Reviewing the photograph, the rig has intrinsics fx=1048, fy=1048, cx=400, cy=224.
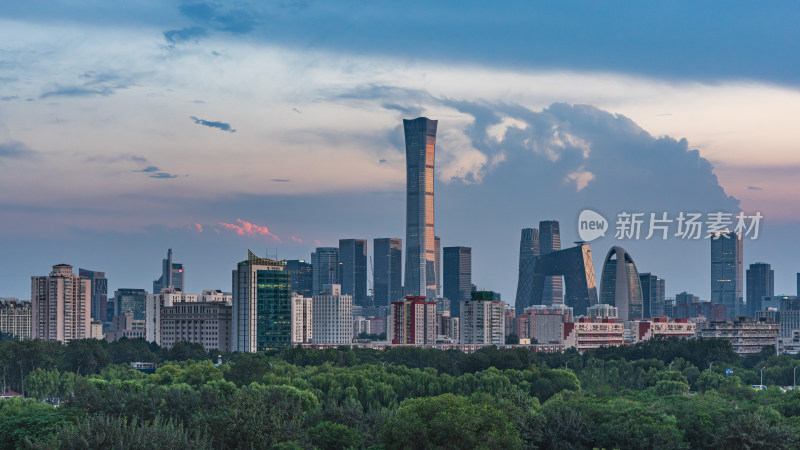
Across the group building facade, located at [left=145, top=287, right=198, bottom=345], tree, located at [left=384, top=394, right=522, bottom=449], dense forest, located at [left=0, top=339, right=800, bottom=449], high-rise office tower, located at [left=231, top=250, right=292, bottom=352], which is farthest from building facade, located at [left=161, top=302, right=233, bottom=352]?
tree, located at [left=384, top=394, right=522, bottom=449]

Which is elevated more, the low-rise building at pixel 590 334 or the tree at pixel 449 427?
the tree at pixel 449 427

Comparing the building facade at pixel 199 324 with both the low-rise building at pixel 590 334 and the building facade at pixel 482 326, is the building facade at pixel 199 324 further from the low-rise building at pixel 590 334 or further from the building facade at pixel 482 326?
the low-rise building at pixel 590 334

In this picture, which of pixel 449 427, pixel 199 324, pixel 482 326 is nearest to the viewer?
pixel 449 427

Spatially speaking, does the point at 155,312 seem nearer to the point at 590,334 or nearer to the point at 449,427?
the point at 590,334

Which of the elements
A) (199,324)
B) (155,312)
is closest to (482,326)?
(199,324)

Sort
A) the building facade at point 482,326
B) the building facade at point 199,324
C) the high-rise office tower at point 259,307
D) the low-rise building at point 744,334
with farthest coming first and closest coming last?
the building facade at point 482,326 → the building facade at point 199,324 → the low-rise building at point 744,334 → the high-rise office tower at point 259,307

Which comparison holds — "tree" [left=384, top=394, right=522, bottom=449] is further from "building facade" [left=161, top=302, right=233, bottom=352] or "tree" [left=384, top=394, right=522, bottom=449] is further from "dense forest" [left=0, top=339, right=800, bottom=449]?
"building facade" [left=161, top=302, right=233, bottom=352]

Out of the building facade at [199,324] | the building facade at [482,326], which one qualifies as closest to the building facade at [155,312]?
the building facade at [199,324]

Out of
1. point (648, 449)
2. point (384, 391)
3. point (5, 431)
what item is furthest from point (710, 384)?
point (5, 431)
